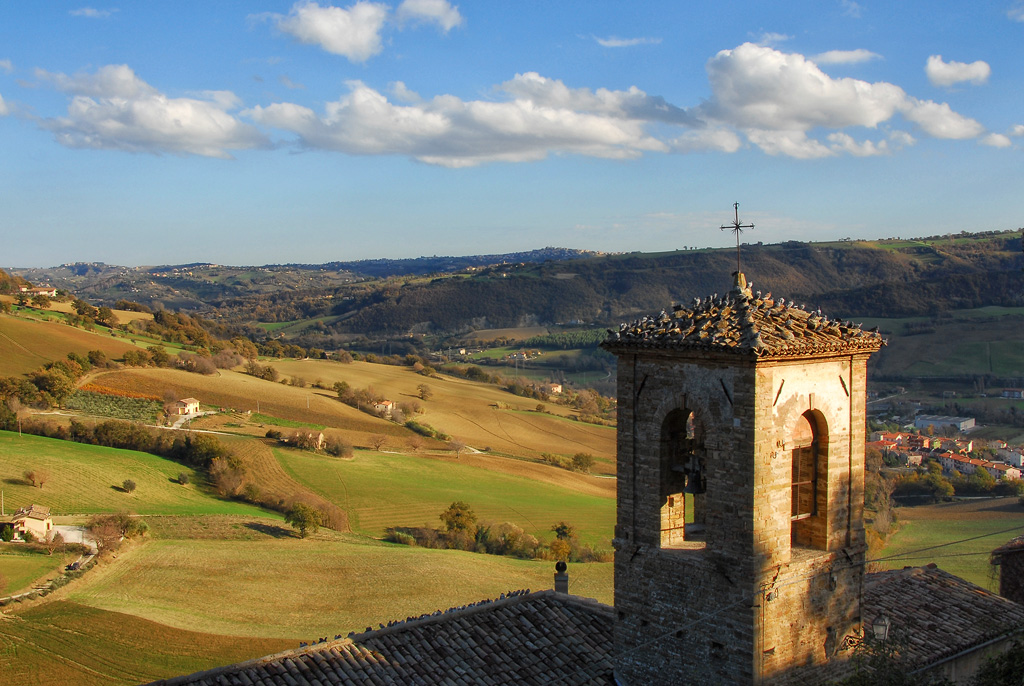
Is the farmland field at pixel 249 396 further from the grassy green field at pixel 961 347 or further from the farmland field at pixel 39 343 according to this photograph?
the grassy green field at pixel 961 347

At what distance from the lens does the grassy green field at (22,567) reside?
25.5 m

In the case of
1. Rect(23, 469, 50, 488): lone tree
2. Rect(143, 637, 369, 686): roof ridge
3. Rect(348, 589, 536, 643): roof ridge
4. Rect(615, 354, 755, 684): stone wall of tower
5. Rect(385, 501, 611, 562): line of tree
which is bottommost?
Rect(385, 501, 611, 562): line of tree

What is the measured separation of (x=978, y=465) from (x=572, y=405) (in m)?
32.2

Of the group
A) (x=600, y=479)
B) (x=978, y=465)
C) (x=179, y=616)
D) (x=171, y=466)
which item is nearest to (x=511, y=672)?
(x=179, y=616)

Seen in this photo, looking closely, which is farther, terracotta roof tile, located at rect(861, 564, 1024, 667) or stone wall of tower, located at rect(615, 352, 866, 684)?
terracotta roof tile, located at rect(861, 564, 1024, 667)

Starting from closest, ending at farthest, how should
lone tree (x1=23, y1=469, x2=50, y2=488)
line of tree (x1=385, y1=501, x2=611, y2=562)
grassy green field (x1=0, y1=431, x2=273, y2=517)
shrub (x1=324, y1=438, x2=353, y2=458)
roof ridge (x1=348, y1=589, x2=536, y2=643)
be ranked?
1. roof ridge (x1=348, y1=589, x2=536, y2=643)
2. grassy green field (x1=0, y1=431, x2=273, y2=517)
3. lone tree (x1=23, y1=469, x2=50, y2=488)
4. line of tree (x1=385, y1=501, x2=611, y2=562)
5. shrub (x1=324, y1=438, x2=353, y2=458)

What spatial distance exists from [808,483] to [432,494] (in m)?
34.0

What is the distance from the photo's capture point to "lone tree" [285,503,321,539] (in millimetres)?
34469

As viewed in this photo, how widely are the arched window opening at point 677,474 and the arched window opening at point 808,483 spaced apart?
113 centimetres

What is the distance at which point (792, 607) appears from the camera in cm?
929

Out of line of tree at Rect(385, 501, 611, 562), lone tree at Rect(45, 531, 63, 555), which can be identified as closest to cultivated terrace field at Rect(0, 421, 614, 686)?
lone tree at Rect(45, 531, 63, 555)

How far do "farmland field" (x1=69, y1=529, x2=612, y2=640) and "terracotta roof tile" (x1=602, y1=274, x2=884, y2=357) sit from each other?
54.4 feet

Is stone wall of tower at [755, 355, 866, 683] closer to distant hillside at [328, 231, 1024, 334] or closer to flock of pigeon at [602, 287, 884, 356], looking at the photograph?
flock of pigeon at [602, 287, 884, 356]

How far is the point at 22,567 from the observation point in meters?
27.2
